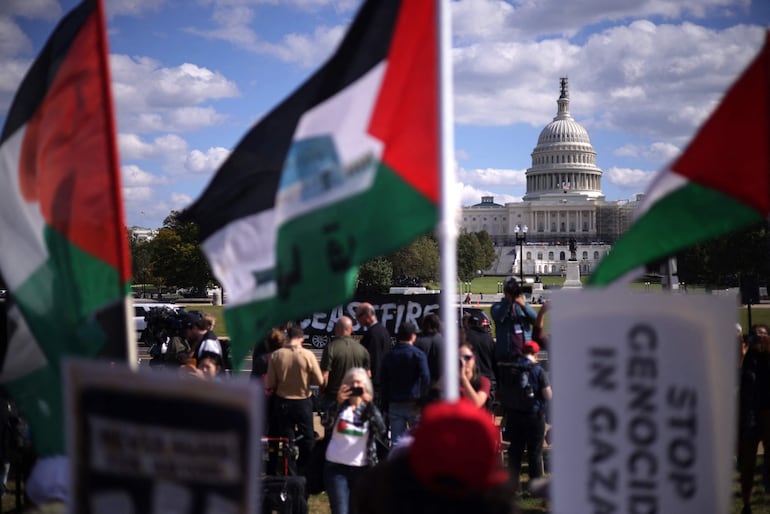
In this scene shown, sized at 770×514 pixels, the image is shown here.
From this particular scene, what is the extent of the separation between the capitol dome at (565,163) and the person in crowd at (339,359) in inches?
5808

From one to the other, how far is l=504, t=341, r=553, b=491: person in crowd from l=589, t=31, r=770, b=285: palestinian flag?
11.6 feet

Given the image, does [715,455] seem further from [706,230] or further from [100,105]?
[100,105]

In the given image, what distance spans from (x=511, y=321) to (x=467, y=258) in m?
83.3

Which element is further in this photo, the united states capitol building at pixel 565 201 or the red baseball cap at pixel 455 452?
the united states capitol building at pixel 565 201

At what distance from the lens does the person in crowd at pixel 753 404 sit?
766 centimetres

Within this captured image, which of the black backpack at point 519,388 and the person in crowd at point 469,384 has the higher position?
the person in crowd at point 469,384

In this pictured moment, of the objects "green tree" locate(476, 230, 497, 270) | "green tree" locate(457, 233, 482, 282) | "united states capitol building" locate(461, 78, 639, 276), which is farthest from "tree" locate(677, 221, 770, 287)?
"united states capitol building" locate(461, 78, 639, 276)

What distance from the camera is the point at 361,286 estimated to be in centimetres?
4912

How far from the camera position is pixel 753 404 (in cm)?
775

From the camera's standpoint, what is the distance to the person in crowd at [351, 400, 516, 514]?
2652mm

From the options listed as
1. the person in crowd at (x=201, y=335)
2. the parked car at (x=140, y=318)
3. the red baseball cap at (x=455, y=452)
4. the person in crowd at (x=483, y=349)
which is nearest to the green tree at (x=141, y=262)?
the parked car at (x=140, y=318)

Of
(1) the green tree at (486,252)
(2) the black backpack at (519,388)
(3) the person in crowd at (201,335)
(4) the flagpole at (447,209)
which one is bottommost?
(2) the black backpack at (519,388)

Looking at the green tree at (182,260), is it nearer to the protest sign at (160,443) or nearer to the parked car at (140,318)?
the parked car at (140,318)

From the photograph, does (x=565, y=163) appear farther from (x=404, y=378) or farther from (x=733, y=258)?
(x=404, y=378)
